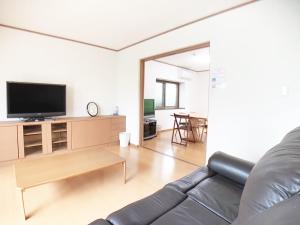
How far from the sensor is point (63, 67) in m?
3.73

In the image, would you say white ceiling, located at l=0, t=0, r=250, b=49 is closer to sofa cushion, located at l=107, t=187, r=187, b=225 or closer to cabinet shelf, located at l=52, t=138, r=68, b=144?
cabinet shelf, located at l=52, t=138, r=68, b=144

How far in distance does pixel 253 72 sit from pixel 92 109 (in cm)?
329

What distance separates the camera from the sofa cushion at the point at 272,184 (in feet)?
2.24

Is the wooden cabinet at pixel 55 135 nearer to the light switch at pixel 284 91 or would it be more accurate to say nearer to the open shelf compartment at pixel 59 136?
the open shelf compartment at pixel 59 136

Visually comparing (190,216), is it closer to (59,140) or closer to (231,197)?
(231,197)

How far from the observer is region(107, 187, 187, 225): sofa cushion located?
105cm

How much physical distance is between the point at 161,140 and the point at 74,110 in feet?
7.57

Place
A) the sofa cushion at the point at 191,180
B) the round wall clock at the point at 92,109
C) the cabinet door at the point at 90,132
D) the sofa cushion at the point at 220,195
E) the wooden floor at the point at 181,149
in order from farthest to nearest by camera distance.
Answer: the round wall clock at the point at 92,109, the cabinet door at the point at 90,132, the wooden floor at the point at 181,149, the sofa cushion at the point at 191,180, the sofa cushion at the point at 220,195

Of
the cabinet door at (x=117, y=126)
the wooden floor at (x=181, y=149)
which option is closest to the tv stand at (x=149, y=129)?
the wooden floor at (x=181, y=149)

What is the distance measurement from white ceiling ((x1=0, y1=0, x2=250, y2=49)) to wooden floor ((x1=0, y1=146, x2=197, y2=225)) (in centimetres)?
235

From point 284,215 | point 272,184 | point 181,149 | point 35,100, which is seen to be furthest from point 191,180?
point 35,100

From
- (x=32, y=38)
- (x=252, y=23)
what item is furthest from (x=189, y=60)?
(x=32, y=38)

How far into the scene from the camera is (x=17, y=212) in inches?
69.6

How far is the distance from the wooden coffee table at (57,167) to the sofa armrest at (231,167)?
1.20m
